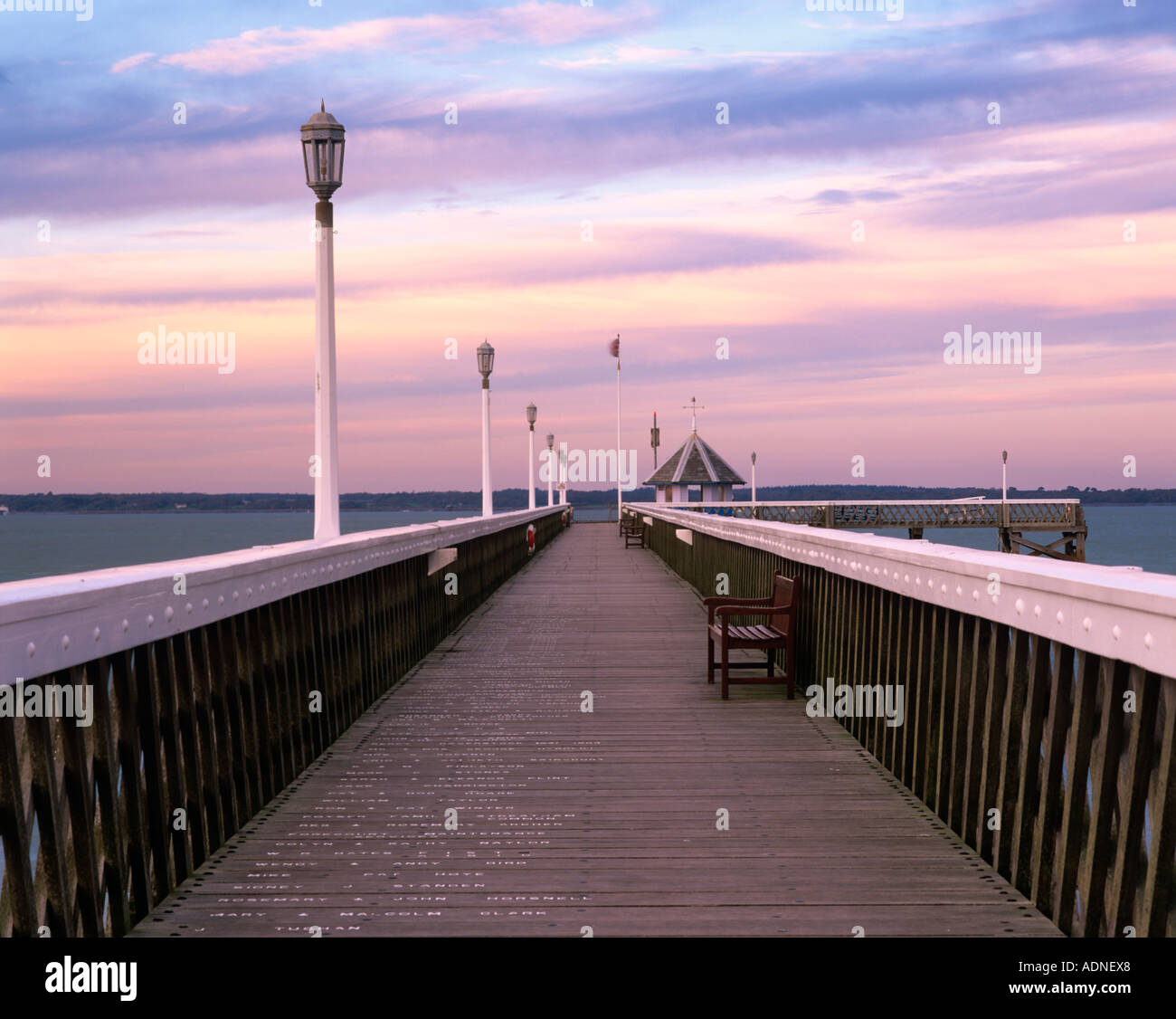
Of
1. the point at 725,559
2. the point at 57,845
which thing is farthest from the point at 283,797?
the point at 725,559

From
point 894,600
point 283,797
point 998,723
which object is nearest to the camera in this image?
point 998,723

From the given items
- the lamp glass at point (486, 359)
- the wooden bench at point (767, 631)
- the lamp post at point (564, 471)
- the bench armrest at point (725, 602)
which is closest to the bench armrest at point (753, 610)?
the wooden bench at point (767, 631)

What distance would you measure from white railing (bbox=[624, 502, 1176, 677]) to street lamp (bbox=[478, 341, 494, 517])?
18000 millimetres

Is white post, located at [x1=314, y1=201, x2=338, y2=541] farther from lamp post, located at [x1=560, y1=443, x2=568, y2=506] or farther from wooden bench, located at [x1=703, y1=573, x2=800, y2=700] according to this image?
lamp post, located at [x1=560, y1=443, x2=568, y2=506]

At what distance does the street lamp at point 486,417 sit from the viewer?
24.9 meters

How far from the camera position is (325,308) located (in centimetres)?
994

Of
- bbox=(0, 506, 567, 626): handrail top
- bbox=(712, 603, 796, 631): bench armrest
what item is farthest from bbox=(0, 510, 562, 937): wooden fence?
bbox=(712, 603, 796, 631): bench armrest

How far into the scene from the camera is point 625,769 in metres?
6.81

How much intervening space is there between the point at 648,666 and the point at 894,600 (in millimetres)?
4406

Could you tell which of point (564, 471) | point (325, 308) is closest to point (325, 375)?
point (325, 308)

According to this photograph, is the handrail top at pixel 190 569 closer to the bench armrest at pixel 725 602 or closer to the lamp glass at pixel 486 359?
the bench armrest at pixel 725 602

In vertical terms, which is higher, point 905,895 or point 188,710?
point 188,710
